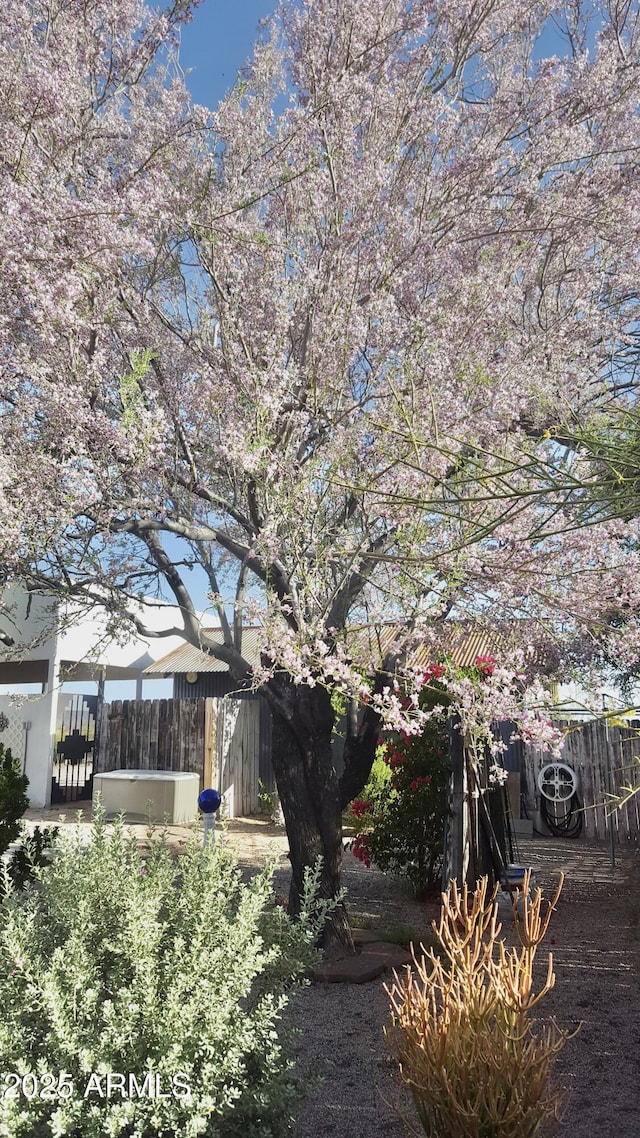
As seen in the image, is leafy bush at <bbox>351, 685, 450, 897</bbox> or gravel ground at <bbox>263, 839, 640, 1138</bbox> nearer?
gravel ground at <bbox>263, 839, 640, 1138</bbox>

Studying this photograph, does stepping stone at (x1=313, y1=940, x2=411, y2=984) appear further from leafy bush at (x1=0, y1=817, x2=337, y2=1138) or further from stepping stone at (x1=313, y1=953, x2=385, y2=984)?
leafy bush at (x1=0, y1=817, x2=337, y2=1138)

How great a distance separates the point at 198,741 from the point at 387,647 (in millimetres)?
9567

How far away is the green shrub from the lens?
761cm

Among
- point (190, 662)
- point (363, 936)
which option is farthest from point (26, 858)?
point (190, 662)

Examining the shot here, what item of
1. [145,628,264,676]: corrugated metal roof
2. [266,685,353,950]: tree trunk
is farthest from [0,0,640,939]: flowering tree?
[145,628,264,676]: corrugated metal roof

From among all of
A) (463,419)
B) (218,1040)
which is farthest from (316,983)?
(463,419)

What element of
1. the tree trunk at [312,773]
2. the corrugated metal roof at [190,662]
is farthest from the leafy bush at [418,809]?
the corrugated metal roof at [190,662]

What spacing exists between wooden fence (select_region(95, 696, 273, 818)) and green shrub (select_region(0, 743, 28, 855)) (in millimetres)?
6764

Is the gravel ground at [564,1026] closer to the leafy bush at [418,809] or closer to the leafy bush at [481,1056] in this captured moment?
the leafy bush at [481,1056]

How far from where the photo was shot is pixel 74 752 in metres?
15.8

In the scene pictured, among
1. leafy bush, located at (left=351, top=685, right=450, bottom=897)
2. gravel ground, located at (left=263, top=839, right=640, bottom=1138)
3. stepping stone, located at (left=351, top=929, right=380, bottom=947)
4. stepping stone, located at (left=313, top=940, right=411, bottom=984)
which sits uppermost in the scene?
leafy bush, located at (left=351, top=685, right=450, bottom=897)

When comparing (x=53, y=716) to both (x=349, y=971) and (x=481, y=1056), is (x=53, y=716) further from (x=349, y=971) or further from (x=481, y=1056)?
(x=481, y=1056)

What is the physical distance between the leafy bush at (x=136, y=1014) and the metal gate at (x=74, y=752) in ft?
41.8

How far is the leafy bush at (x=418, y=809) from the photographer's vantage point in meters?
8.27
